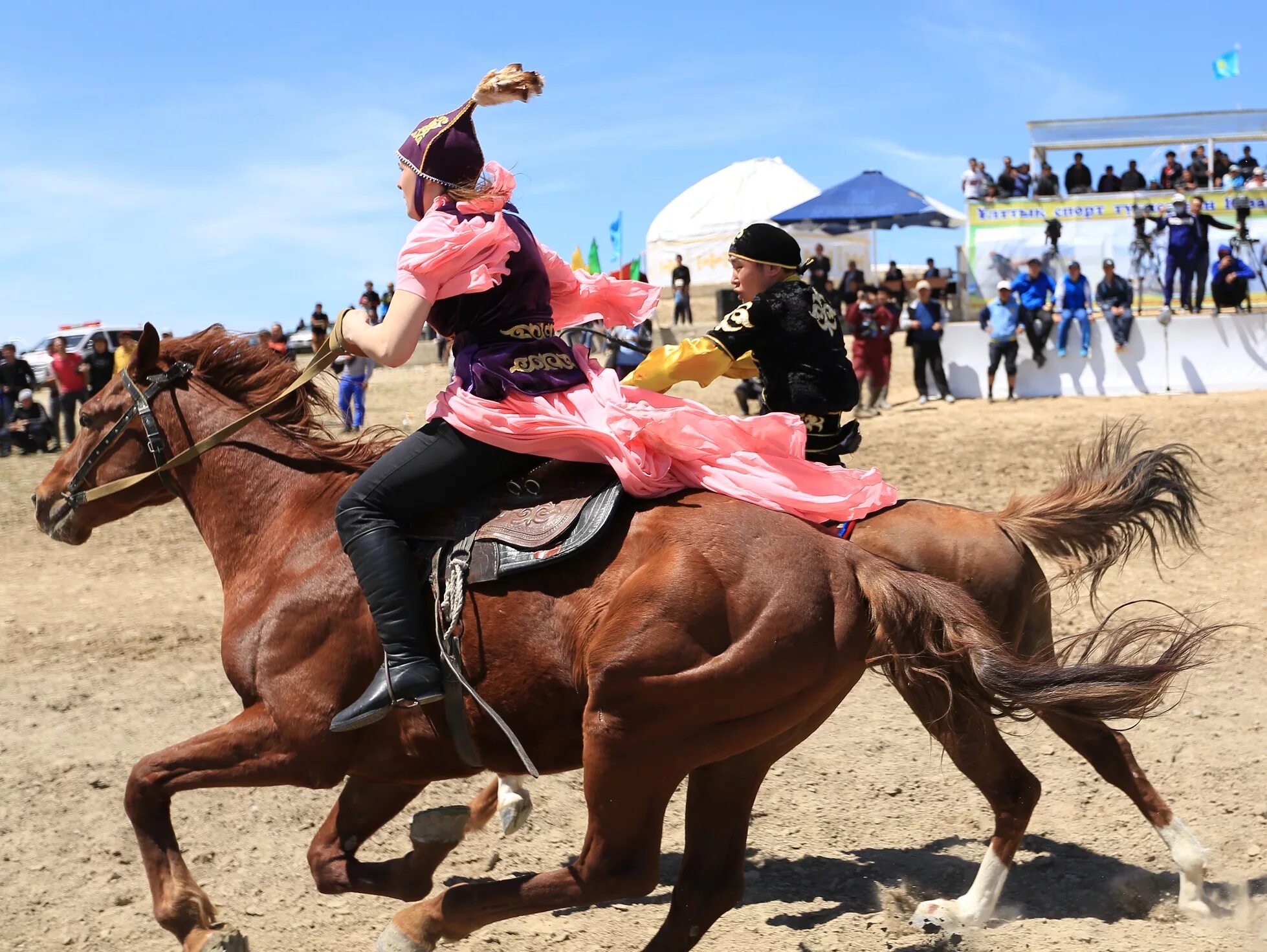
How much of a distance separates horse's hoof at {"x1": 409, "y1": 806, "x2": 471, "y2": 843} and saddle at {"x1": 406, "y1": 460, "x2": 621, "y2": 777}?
32 cm

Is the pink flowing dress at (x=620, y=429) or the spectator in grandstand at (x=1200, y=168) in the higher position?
the spectator in grandstand at (x=1200, y=168)

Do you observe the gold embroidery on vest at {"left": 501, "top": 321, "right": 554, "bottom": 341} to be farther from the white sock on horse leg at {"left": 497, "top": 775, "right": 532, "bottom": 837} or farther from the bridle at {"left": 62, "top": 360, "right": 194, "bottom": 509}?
the white sock on horse leg at {"left": 497, "top": 775, "right": 532, "bottom": 837}

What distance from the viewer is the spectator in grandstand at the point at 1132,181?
2222 cm

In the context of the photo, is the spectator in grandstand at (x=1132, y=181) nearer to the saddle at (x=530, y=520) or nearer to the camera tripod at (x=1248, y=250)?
the camera tripod at (x=1248, y=250)

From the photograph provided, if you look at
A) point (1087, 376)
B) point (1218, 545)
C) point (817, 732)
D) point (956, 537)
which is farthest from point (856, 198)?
point (956, 537)

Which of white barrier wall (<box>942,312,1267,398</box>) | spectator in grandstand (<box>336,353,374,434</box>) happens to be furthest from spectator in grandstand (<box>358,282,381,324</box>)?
white barrier wall (<box>942,312,1267,398</box>)

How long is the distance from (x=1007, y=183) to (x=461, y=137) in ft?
68.9

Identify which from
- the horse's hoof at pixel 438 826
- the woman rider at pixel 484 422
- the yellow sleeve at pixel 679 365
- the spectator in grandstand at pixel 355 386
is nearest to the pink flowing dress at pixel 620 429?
the woman rider at pixel 484 422

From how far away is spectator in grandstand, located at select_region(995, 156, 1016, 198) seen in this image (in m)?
23.0

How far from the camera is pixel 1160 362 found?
55.1ft

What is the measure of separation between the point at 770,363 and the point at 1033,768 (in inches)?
105

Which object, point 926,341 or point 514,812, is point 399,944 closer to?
point 514,812

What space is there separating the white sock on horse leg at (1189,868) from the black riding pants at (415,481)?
2964mm

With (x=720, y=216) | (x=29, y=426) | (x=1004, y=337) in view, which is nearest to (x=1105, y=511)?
(x=1004, y=337)
